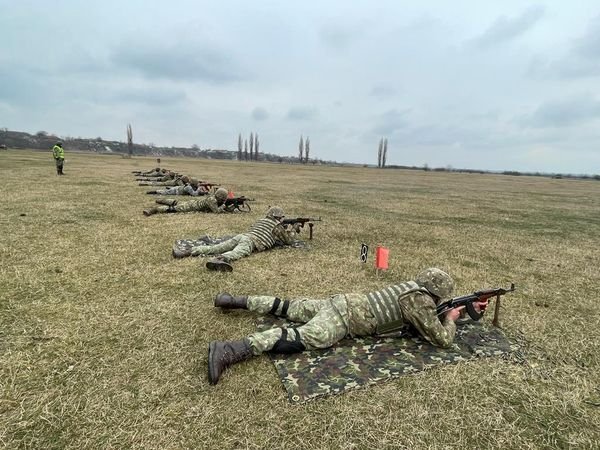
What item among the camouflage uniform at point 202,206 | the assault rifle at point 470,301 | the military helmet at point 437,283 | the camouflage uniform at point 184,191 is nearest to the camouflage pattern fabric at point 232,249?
the military helmet at point 437,283

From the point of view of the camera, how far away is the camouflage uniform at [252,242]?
7.60 m

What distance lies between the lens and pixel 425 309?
166 inches

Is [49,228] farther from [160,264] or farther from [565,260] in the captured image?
[565,260]

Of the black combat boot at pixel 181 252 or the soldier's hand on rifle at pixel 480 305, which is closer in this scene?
the soldier's hand on rifle at pixel 480 305

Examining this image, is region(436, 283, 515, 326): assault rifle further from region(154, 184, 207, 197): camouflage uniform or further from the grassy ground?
region(154, 184, 207, 197): camouflage uniform

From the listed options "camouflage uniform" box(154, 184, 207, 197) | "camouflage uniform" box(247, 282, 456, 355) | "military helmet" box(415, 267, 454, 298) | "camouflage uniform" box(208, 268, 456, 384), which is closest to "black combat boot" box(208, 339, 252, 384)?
"camouflage uniform" box(208, 268, 456, 384)

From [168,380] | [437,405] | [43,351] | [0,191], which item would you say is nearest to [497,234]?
[437,405]

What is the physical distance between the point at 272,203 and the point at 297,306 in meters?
12.0

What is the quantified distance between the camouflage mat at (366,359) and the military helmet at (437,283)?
73 cm

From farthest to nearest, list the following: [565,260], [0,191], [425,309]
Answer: [0,191] < [565,260] < [425,309]

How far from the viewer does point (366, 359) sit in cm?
405

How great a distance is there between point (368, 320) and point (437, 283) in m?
0.96

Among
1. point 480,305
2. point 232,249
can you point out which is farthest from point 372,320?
point 232,249

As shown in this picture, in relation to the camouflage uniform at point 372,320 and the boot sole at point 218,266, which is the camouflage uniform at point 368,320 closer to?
the camouflage uniform at point 372,320
